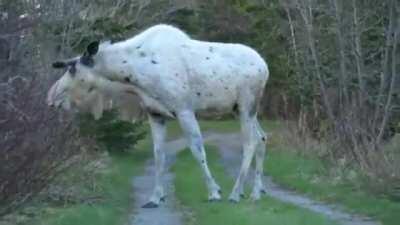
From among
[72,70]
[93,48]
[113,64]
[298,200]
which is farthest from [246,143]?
[72,70]

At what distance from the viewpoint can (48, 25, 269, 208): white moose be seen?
1686cm

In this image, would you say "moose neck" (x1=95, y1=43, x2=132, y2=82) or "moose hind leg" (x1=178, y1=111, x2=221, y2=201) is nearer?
"moose hind leg" (x1=178, y1=111, x2=221, y2=201)

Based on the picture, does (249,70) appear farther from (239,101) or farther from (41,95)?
(41,95)

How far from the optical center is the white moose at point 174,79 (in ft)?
55.3

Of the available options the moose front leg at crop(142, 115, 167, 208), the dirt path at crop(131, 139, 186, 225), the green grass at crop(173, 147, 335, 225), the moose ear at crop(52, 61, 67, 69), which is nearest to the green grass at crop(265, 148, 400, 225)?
the green grass at crop(173, 147, 335, 225)

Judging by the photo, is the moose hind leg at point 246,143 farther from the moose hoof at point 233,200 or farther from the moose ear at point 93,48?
the moose ear at point 93,48

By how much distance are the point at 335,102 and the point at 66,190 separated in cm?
1001

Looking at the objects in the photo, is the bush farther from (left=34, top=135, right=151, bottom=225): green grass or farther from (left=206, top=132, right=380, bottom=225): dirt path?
(left=34, top=135, right=151, bottom=225): green grass

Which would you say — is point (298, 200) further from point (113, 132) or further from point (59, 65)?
point (113, 132)

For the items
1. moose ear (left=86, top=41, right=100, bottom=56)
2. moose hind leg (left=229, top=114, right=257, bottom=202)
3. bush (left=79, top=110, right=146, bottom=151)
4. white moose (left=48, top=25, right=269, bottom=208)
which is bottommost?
bush (left=79, top=110, right=146, bottom=151)

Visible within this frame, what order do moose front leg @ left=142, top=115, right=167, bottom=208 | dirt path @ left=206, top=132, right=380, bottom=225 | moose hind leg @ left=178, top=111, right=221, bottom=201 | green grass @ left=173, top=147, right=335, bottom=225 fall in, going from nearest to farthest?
green grass @ left=173, top=147, right=335, bottom=225
dirt path @ left=206, top=132, right=380, bottom=225
moose hind leg @ left=178, top=111, right=221, bottom=201
moose front leg @ left=142, top=115, right=167, bottom=208

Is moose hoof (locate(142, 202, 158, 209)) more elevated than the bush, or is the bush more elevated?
moose hoof (locate(142, 202, 158, 209))

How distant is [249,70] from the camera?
17.5m

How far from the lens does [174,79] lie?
16.8 metres
